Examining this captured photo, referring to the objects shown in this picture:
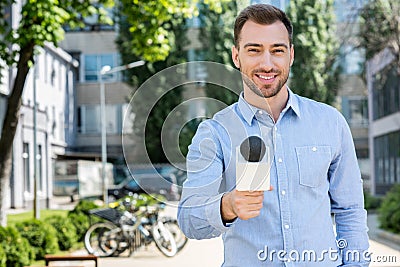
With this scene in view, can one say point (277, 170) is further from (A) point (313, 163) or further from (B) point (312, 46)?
(B) point (312, 46)

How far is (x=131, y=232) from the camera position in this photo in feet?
58.6

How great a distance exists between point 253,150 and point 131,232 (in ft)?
51.6

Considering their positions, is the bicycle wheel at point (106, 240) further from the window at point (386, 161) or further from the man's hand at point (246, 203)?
the window at point (386, 161)

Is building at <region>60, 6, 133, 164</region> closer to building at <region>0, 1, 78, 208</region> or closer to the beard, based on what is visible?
building at <region>0, 1, 78, 208</region>

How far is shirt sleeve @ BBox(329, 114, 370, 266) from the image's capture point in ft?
10.5

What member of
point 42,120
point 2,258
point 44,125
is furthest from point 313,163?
point 44,125

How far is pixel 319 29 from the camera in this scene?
51.0 m

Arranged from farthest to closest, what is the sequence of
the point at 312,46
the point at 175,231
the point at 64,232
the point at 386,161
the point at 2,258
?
the point at 312,46, the point at 386,161, the point at 64,232, the point at 175,231, the point at 2,258

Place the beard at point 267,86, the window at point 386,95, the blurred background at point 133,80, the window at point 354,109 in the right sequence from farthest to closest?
1. the window at point 354,109
2. the window at point 386,95
3. the blurred background at point 133,80
4. the beard at point 267,86

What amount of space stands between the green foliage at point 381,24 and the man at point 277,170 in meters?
19.5

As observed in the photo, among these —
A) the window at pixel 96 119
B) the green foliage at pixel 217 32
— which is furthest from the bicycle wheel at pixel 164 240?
the window at pixel 96 119

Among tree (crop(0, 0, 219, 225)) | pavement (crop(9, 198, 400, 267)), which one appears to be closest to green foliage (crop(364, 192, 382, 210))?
pavement (crop(9, 198, 400, 267))

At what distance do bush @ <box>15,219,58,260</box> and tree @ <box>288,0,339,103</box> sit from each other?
109 feet

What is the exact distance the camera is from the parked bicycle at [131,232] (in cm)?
1764
